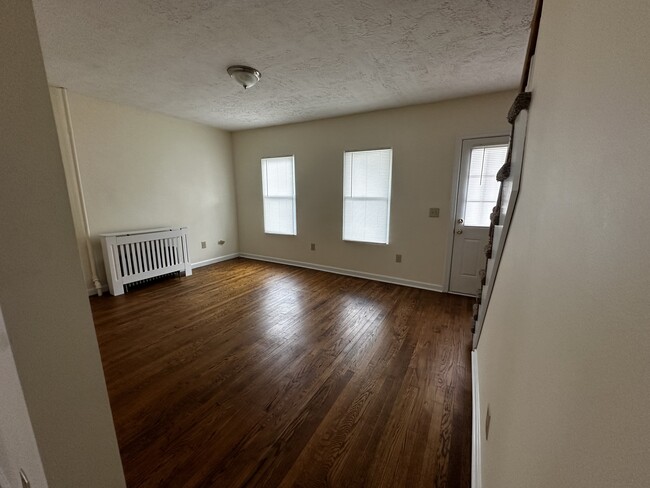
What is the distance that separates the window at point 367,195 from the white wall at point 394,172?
10 cm

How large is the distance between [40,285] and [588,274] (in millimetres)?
1174

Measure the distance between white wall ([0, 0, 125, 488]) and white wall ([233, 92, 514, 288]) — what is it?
11.4 ft

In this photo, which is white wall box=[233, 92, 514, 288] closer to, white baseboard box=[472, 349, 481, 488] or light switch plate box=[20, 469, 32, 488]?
white baseboard box=[472, 349, 481, 488]

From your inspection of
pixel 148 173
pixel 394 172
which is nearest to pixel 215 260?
pixel 148 173

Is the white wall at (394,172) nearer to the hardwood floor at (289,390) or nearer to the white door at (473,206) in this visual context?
the white door at (473,206)

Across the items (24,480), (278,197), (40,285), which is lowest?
(24,480)

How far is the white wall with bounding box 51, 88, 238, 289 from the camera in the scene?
3.18 metres

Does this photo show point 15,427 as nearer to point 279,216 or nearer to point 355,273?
point 355,273

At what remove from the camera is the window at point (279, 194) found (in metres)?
4.60

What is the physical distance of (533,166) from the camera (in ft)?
3.20

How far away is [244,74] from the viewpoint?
7.76 ft

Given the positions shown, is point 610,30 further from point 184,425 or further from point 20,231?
point 184,425

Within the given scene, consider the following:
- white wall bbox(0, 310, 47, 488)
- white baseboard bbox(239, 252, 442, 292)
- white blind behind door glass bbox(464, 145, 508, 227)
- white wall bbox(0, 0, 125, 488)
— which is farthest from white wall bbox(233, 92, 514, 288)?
white wall bbox(0, 310, 47, 488)

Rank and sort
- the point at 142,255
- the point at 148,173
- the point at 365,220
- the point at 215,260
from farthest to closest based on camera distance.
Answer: the point at 215,260 → the point at 365,220 → the point at 148,173 → the point at 142,255
